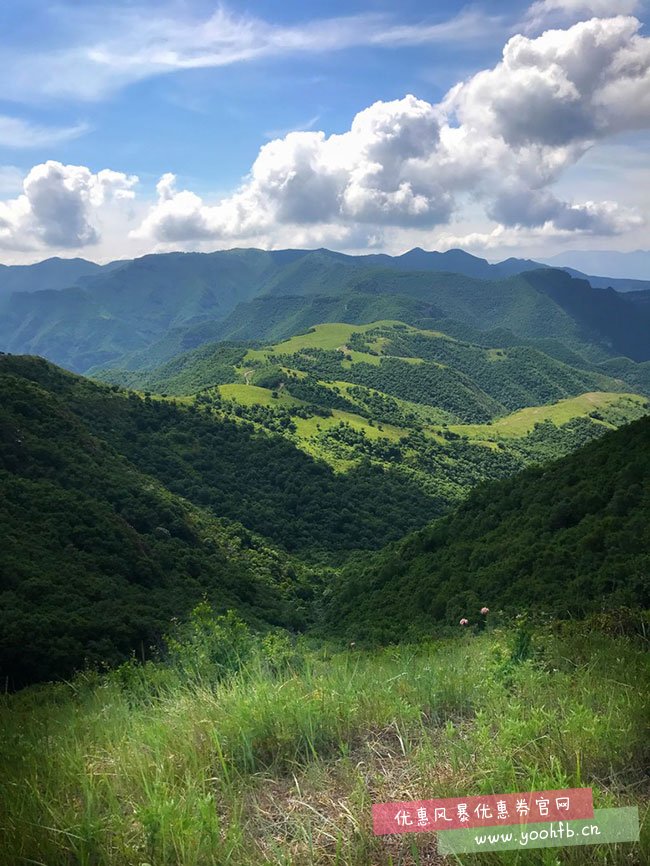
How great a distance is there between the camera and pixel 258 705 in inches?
181

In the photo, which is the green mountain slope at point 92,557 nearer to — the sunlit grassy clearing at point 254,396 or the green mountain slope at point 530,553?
the green mountain slope at point 530,553

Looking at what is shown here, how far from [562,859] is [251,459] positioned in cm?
13298

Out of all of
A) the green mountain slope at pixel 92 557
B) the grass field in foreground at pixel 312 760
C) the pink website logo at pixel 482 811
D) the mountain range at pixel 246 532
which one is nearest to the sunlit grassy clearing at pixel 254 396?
the mountain range at pixel 246 532

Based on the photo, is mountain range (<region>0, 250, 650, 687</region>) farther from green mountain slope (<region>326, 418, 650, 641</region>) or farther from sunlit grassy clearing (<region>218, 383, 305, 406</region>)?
sunlit grassy clearing (<region>218, 383, 305, 406</region>)

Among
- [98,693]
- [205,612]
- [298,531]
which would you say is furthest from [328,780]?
[298,531]

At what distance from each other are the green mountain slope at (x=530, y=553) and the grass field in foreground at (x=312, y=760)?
21973 mm

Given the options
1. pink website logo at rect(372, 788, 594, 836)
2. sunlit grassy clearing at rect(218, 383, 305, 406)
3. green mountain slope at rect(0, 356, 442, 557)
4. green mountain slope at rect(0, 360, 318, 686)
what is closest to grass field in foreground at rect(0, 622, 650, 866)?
pink website logo at rect(372, 788, 594, 836)

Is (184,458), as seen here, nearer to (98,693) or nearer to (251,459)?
(251,459)

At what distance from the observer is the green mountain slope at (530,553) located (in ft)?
114

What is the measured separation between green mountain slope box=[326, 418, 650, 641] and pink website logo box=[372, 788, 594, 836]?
23.5 metres

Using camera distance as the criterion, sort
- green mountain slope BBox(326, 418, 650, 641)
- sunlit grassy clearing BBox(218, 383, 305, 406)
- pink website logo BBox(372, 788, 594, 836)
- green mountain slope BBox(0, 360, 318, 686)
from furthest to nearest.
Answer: sunlit grassy clearing BBox(218, 383, 305, 406)
green mountain slope BBox(326, 418, 650, 641)
green mountain slope BBox(0, 360, 318, 686)
pink website logo BBox(372, 788, 594, 836)

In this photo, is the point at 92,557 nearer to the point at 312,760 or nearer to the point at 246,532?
the point at 312,760

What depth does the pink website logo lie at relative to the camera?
10.5 ft

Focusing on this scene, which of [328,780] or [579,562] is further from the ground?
[328,780]
